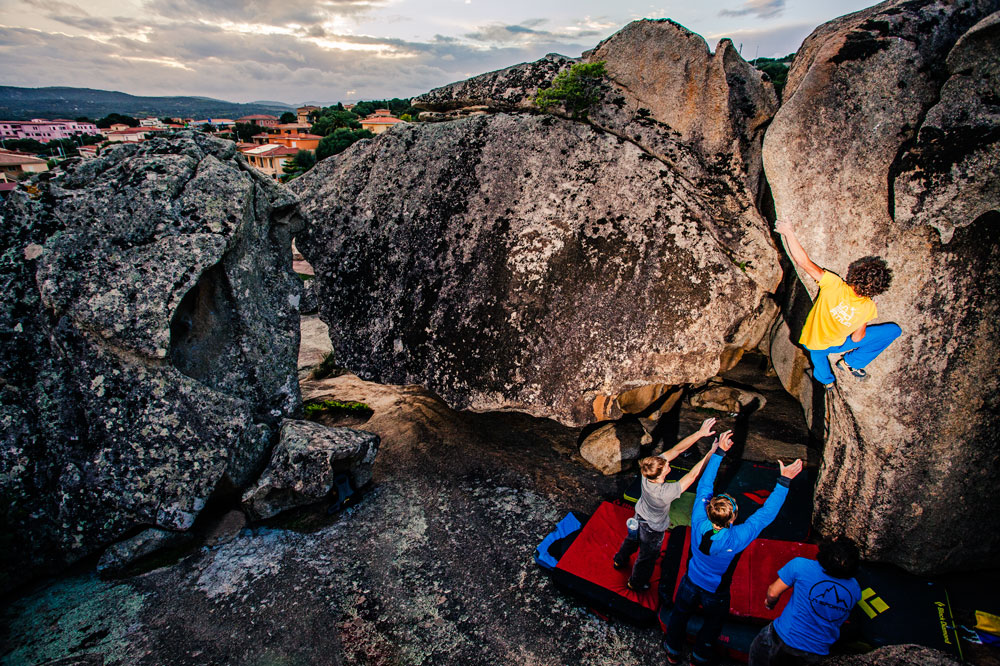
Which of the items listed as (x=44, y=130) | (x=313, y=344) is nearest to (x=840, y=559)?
(x=313, y=344)

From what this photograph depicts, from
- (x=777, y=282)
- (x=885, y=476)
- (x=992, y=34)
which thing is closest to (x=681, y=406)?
(x=777, y=282)

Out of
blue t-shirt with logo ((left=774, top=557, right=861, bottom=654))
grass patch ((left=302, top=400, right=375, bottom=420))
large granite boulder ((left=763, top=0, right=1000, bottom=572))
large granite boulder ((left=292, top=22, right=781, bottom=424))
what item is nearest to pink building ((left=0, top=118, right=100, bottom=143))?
grass patch ((left=302, top=400, right=375, bottom=420))

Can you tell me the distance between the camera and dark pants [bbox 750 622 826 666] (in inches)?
178

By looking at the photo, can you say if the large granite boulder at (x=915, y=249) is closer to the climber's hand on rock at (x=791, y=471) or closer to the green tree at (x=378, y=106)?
the climber's hand on rock at (x=791, y=471)

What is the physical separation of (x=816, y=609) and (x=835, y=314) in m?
3.10

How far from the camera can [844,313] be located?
5508 mm

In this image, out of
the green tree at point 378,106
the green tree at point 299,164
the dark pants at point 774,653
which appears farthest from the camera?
the green tree at point 378,106

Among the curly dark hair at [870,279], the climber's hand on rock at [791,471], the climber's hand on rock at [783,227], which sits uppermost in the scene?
the climber's hand on rock at [783,227]

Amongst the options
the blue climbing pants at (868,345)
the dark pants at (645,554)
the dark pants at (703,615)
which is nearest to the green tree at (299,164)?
the dark pants at (645,554)

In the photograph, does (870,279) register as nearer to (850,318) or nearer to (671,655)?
(850,318)

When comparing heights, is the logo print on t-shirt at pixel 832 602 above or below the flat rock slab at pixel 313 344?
above

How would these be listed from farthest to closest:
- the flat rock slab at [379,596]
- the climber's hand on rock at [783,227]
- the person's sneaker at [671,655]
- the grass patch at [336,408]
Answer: the grass patch at [336,408], the climber's hand on rock at [783,227], the flat rock slab at [379,596], the person's sneaker at [671,655]

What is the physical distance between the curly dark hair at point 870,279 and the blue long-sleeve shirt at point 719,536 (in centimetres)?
231

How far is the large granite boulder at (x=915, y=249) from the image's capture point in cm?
541
